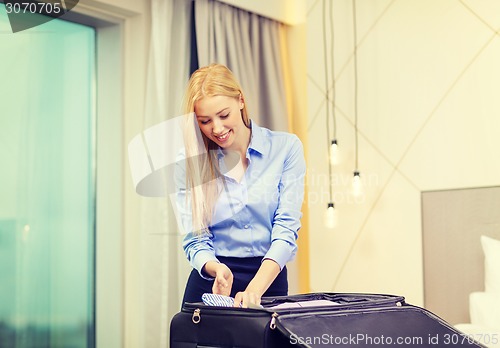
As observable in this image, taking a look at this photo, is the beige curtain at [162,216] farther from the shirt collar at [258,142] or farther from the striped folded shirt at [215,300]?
the striped folded shirt at [215,300]

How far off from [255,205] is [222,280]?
1.02ft

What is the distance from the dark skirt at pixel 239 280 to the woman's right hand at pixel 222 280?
0.12 meters

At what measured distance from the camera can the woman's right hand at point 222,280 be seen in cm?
183

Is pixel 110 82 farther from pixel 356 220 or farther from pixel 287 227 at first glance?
pixel 287 227

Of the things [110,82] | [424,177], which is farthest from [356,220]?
[110,82]

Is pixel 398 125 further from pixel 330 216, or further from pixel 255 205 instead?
pixel 255 205

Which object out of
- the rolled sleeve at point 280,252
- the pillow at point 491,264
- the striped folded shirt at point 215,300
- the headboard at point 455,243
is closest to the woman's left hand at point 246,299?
the striped folded shirt at point 215,300

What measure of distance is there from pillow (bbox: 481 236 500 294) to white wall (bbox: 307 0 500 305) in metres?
0.27

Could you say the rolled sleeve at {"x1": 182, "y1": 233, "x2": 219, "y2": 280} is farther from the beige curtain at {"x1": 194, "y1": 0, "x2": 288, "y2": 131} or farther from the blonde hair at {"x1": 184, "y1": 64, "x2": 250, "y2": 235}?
the beige curtain at {"x1": 194, "y1": 0, "x2": 288, "y2": 131}

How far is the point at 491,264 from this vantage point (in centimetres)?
286

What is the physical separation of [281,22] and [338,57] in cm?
52

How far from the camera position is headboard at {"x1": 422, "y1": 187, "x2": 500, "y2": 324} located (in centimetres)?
301

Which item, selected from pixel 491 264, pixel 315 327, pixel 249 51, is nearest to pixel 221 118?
pixel 315 327

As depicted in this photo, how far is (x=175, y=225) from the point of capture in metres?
3.28
